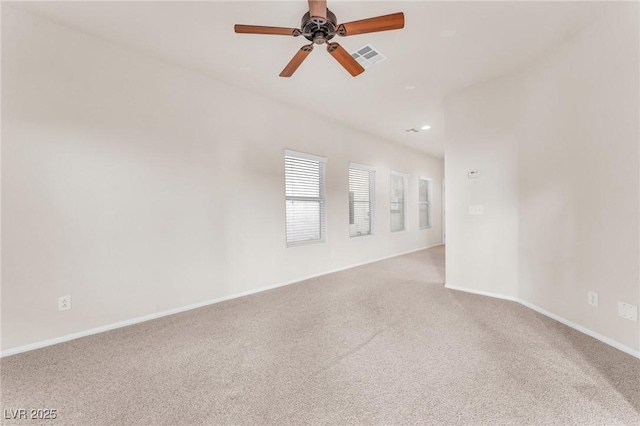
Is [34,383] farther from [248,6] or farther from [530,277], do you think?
[530,277]

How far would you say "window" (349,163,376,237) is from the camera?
207 inches

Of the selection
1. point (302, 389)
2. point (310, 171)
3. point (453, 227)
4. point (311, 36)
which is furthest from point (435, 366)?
point (310, 171)

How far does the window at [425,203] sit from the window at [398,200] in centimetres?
94

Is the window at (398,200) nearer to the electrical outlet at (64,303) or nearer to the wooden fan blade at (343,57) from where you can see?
the wooden fan blade at (343,57)

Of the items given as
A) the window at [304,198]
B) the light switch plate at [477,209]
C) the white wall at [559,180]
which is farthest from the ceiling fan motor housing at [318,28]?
the light switch plate at [477,209]

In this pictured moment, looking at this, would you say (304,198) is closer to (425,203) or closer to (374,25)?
(374,25)

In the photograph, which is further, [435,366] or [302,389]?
[435,366]

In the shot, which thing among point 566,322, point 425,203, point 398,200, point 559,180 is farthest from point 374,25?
point 425,203

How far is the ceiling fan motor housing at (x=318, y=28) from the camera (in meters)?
1.81

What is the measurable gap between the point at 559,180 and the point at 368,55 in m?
2.33

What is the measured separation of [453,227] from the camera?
12.2 ft

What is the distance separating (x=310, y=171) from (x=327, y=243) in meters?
1.31

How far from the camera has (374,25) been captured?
5.88 feet

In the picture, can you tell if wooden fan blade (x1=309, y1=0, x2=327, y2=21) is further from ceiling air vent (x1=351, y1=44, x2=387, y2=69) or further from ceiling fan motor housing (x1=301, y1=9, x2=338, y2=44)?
ceiling air vent (x1=351, y1=44, x2=387, y2=69)
